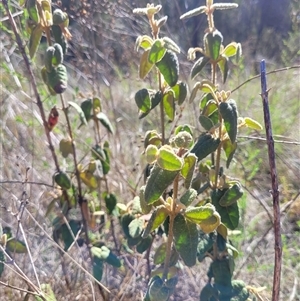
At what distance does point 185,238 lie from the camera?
0.95 metres

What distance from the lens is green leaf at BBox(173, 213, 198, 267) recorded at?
3.09 ft

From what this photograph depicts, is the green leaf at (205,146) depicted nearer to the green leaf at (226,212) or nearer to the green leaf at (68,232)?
the green leaf at (226,212)

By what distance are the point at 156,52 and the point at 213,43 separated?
15 cm

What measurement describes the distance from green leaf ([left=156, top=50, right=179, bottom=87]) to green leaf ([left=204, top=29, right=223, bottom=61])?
91 mm

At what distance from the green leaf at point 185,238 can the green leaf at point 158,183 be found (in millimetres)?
105

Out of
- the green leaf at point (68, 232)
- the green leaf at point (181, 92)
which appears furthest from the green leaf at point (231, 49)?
the green leaf at point (68, 232)

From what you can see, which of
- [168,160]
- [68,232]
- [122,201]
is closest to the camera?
[168,160]

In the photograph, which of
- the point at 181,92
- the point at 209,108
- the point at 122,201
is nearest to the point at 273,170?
the point at 209,108

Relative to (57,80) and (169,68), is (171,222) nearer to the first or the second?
(169,68)

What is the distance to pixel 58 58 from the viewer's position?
131cm

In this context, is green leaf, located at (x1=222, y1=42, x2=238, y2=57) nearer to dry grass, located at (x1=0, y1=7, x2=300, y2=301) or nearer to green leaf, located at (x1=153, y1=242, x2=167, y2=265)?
dry grass, located at (x1=0, y1=7, x2=300, y2=301)

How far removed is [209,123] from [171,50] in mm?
200

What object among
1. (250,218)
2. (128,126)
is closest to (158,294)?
(250,218)

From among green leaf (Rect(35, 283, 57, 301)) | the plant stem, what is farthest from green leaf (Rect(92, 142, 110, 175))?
the plant stem
